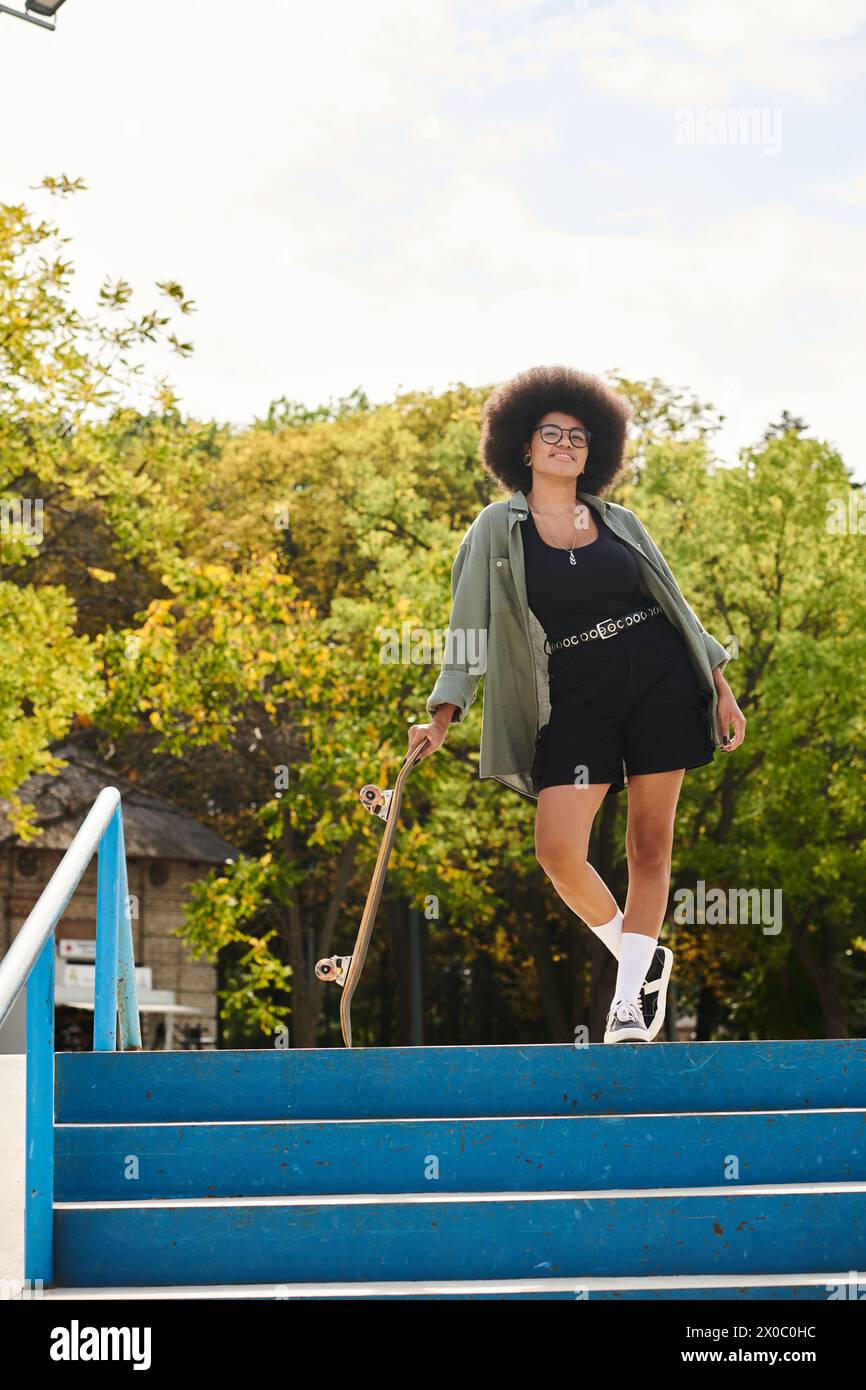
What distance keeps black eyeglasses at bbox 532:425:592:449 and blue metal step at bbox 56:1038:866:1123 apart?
244cm

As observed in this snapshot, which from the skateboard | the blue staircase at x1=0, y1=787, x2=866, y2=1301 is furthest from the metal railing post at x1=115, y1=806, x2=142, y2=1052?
the blue staircase at x1=0, y1=787, x2=866, y2=1301

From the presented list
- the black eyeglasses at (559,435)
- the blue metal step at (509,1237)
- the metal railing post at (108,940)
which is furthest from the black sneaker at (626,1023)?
the black eyeglasses at (559,435)

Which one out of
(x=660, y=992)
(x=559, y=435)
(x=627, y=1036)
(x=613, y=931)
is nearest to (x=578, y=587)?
(x=559, y=435)

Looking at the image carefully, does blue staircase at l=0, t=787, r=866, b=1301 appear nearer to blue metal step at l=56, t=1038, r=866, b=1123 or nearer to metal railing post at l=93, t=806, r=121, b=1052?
blue metal step at l=56, t=1038, r=866, b=1123

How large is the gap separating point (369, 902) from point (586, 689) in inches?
41.8

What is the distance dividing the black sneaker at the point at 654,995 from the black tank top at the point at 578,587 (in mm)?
1198

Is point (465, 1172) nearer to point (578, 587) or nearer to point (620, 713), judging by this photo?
point (620, 713)

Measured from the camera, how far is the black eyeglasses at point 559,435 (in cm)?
601

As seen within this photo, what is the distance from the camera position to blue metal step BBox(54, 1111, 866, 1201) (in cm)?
409

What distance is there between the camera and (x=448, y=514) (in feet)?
101

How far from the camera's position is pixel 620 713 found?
18.6 feet

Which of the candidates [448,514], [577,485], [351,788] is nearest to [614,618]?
[577,485]

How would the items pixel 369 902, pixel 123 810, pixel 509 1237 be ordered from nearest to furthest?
pixel 509 1237
pixel 369 902
pixel 123 810

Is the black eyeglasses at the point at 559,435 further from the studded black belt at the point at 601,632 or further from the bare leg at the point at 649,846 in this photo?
the bare leg at the point at 649,846
